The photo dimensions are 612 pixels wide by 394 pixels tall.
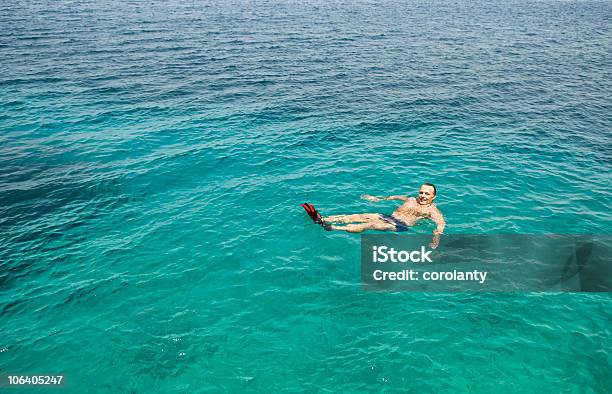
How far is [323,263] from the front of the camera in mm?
17156

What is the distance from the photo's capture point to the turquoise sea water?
42.4ft

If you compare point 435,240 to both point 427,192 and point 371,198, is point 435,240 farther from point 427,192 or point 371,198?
point 371,198

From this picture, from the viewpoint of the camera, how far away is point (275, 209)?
2089 centimetres

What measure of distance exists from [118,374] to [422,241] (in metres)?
12.6

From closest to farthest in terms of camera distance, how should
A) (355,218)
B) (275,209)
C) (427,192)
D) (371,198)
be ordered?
(427,192), (355,218), (371,198), (275,209)

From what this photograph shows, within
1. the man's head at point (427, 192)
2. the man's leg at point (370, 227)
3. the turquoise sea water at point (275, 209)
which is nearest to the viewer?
the turquoise sea water at point (275, 209)

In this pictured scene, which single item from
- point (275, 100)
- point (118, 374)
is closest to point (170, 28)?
point (275, 100)

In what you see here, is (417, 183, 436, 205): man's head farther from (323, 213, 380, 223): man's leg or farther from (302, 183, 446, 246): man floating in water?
(323, 213, 380, 223): man's leg

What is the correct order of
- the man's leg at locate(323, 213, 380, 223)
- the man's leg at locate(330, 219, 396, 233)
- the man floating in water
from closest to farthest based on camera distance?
1. the man floating in water
2. the man's leg at locate(330, 219, 396, 233)
3. the man's leg at locate(323, 213, 380, 223)

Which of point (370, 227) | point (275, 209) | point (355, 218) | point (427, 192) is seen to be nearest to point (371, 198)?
point (355, 218)

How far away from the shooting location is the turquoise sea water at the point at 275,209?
509 inches

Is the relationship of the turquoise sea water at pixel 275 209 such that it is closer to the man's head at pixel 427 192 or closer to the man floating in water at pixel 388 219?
the man floating in water at pixel 388 219

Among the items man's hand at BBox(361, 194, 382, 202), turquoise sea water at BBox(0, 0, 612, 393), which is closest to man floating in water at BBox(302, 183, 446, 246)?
turquoise sea water at BBox(0, 0, 612, 393)

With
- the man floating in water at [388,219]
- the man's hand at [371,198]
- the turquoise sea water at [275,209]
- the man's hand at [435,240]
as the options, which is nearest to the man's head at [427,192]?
the man floating in water at [388,219]
